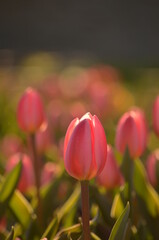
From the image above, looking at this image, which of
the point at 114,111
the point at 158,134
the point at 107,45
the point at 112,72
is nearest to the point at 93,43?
the point at 107,45

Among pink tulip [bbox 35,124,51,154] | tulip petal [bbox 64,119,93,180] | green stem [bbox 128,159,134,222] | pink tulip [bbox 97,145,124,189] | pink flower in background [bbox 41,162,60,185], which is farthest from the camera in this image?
pink tulip [bbox 35,124,51,154]

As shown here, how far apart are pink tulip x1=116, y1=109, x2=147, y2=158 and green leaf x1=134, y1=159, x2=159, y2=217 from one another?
0.04 meters

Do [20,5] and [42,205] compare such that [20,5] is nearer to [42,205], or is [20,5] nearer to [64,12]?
[64,12]

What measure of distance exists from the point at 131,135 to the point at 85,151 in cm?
34

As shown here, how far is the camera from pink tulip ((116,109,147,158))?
1.31m

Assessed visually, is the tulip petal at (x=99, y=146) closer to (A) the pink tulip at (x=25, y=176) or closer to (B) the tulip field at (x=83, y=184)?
(B) the tulip field at (x=83, y=184)

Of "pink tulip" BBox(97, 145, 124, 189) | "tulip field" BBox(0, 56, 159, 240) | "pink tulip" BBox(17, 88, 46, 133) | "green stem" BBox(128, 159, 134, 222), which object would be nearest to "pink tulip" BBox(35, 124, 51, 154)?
"tulip field" BBox(0, 56, 159, 240)

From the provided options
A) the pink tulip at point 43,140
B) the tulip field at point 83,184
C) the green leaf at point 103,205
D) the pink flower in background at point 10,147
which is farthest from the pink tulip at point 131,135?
the pink flower in background at point 10,147

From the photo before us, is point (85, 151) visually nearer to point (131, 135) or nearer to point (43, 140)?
point (131, 135)

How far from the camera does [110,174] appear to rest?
1.35 metres

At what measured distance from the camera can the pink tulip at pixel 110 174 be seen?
134 cm

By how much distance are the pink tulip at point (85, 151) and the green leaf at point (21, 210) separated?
33 cm

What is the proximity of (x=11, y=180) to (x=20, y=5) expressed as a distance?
17853 millimetres

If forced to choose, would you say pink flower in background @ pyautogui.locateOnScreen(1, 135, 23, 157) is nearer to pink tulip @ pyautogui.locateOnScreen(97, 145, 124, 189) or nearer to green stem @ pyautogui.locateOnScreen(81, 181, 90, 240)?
pink tulip @ pyautogui.locateOnScreen(97, 145, 124, 189)
